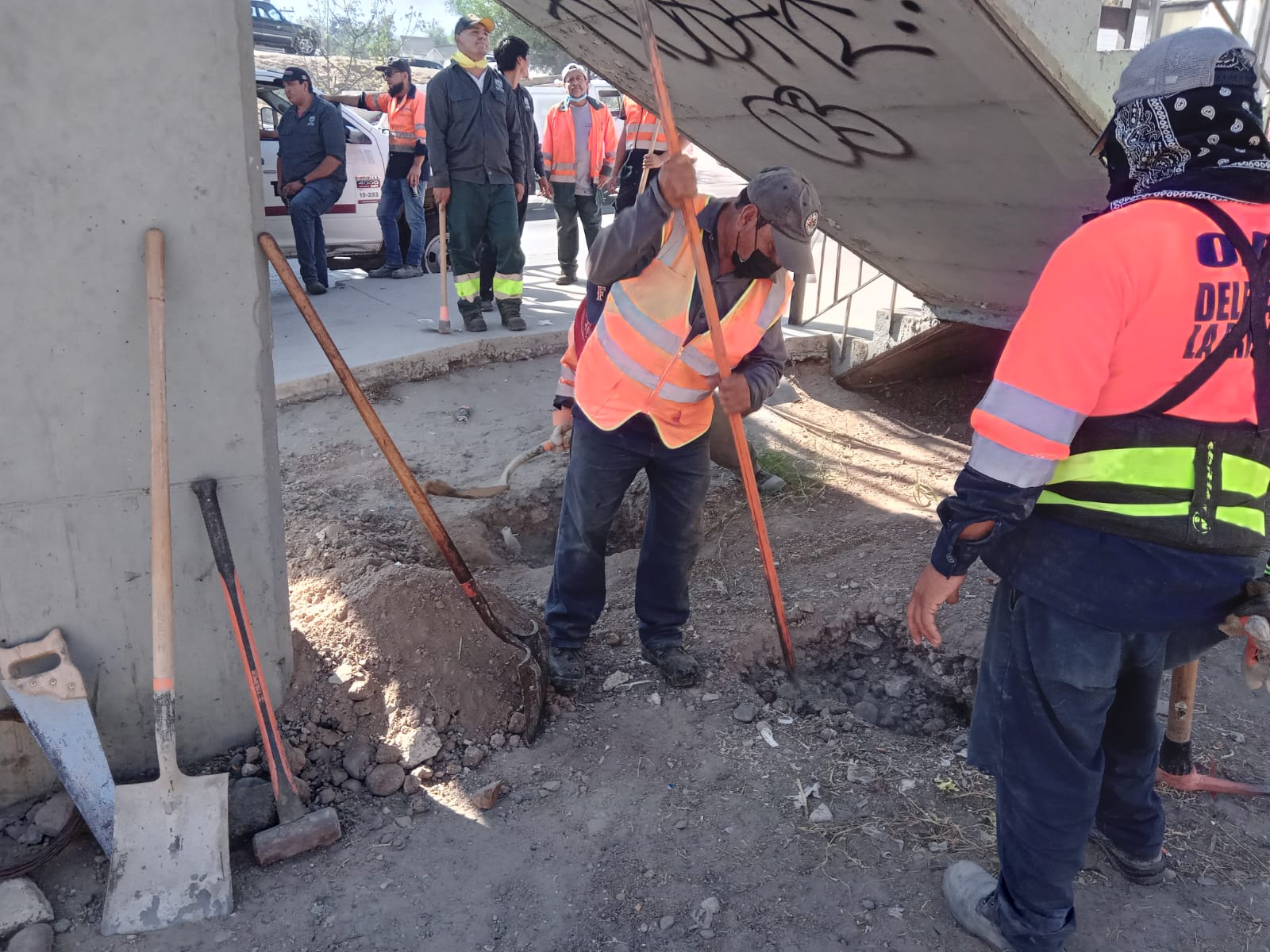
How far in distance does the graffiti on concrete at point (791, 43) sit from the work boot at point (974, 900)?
104 inches

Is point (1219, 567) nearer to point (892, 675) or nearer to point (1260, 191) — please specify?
point (1260, 191)

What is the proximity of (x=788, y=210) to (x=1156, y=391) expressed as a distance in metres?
1.22

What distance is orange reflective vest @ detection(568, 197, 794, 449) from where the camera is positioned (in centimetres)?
289

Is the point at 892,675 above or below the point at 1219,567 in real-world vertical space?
below

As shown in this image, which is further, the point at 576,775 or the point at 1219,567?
the point at 576,775

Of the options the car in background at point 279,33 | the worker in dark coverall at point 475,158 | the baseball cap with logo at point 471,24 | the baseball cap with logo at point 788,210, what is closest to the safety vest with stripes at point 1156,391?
the baseball cap with logo at point 788,210

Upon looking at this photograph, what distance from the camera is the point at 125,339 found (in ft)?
8.07

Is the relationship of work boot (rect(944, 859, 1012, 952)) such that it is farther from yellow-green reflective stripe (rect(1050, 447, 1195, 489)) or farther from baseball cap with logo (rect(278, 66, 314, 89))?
baseball cap with logo (rect(278, 66, 314, 89))

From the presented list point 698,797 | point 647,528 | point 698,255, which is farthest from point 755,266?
point 698,797

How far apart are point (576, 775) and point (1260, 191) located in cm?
227

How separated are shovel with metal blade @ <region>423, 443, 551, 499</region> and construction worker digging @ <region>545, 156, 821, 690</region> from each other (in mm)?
611

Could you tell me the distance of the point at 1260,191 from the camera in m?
1.73

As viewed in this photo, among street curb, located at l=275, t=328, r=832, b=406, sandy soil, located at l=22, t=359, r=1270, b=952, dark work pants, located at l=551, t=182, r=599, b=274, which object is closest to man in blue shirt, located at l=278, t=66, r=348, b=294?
dark work pants, located at l=551, t=182, r=599, b=274

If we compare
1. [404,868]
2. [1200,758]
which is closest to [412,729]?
[404,868]
